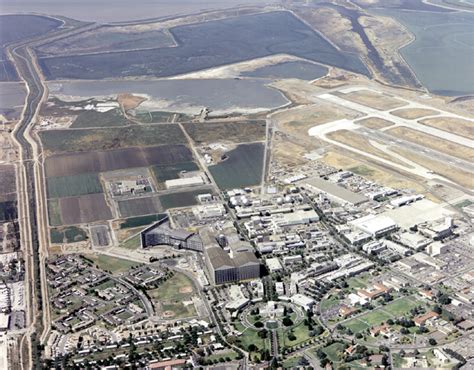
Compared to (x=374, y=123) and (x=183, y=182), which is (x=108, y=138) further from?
(x=374, y=123)

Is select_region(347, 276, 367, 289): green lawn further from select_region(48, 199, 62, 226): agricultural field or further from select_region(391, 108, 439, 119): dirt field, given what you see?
select_region(391, 108, 439, 119): dirt field

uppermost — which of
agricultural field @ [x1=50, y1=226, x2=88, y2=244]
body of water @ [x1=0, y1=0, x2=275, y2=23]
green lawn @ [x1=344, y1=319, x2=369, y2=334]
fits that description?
green lawn @ [x1=344, y1=319, x2=369, y2=334]

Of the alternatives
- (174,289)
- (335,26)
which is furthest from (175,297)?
(335,26)

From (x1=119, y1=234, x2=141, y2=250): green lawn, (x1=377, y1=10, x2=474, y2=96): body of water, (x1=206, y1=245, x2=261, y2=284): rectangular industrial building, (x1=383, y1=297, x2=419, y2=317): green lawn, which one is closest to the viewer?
(x1=383, y1=297, x2=419, y2=317): green lawn

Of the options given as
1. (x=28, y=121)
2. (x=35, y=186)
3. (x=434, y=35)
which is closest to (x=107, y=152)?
(x=35, y=186)

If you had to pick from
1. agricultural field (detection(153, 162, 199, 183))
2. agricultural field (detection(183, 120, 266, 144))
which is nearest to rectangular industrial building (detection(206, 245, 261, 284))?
agricultural field (detection(153, 162, 199, 183))

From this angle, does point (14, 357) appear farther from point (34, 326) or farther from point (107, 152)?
point (107, 152)

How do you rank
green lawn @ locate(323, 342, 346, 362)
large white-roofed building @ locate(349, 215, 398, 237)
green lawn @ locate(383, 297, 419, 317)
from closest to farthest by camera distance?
green lawn @ locate(323, 342, 346, 362), green lawn @ locate(383, 297, 419, 317), large white-roofed building @ locate(349, 215, 398, 237)
